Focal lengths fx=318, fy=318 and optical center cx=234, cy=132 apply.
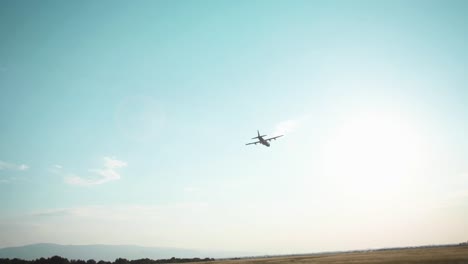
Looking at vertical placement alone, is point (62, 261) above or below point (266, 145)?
below

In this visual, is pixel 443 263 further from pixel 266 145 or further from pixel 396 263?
pixel 266 145

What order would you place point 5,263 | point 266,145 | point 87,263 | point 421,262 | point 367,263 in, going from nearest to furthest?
point 421,262 → point 367,263 → point 266,145 → point 5,263 → point 87,263

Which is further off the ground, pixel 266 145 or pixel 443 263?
pixel 266 145

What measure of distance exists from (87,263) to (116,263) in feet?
39.0

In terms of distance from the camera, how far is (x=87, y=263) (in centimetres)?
13450

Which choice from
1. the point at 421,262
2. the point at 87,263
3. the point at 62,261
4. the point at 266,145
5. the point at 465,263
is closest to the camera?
the point at 465,263

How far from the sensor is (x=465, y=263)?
1570 inches

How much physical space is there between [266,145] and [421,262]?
4538 cm

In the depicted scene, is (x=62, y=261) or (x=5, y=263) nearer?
(x=5, y=263)

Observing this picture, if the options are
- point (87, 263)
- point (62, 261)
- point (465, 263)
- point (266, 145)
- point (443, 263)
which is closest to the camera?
point (465, 263)

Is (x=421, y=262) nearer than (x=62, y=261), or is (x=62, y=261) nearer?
(x=421, y=262)

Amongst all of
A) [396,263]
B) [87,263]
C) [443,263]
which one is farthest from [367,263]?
[87,263]

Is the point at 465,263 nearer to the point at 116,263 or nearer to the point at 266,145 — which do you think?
the point at 266,145

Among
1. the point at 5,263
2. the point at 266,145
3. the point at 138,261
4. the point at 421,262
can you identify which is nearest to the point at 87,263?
the point at 138,261
